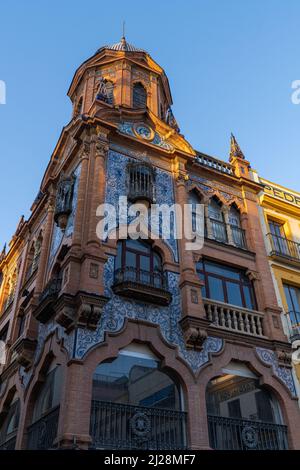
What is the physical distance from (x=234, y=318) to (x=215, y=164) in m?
7.96

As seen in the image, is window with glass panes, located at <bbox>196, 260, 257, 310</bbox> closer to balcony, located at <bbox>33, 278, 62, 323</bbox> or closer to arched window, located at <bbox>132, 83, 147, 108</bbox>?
balcony, located at <bbox>33, 278, 62, 323</bbox>

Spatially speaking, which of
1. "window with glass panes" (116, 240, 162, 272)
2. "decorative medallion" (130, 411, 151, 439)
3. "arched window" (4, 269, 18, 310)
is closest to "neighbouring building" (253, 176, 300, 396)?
"window with glass panes" (116, 240, 162, 272)

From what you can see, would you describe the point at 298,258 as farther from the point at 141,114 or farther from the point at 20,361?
the point at 20,361

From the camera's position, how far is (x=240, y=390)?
15055mm

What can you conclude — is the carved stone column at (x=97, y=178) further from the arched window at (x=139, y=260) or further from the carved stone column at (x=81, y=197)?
the arched window at (x=139, y=260)

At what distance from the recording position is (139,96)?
22.7m

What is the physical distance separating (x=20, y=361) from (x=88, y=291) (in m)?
4.82

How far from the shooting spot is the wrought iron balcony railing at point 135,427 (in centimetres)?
1198

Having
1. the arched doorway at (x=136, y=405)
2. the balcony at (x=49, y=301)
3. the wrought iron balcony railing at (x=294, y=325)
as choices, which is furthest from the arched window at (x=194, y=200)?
the arched doorway at (x=136, y=405)

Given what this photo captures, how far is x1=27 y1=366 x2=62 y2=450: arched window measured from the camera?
1268 centimetres

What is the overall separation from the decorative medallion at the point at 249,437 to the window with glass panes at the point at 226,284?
4.48 m

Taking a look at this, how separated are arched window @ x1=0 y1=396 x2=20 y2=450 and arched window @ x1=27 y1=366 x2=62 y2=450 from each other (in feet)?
6.20

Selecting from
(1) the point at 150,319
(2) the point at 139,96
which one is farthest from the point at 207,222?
(2) the point at 139,96

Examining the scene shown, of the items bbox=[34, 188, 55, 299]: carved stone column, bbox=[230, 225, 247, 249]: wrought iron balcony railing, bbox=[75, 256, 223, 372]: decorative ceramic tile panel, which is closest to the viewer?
bbox=[75, 256, 223, 372]: decorative ceramic tile panel
